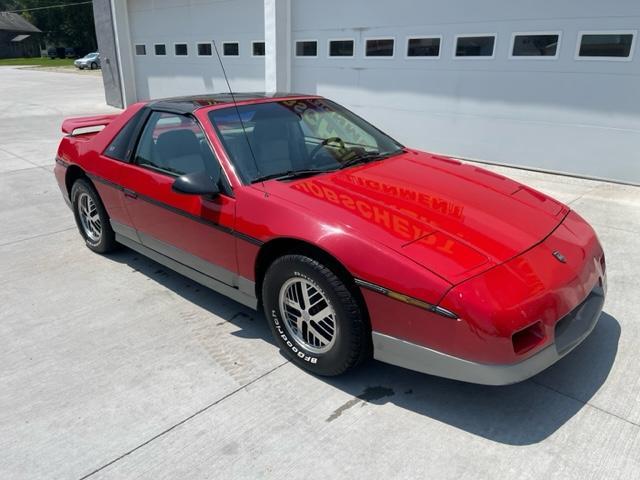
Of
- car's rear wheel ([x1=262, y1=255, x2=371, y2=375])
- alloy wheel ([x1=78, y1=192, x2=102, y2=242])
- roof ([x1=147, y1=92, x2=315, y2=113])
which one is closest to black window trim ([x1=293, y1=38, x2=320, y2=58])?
roof ([x1=147, y1=92, x2=315, y2=113])

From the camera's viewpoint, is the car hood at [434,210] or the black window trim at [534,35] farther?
the black window trim at [534,35]

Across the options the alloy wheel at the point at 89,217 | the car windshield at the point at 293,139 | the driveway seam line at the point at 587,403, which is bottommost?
the driveway seam line at the point at 587,403

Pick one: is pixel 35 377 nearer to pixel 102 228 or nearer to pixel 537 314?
pixel 102 228

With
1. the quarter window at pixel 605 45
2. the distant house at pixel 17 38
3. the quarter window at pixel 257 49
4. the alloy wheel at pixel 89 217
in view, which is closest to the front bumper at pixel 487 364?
the alloy wheel at pixel 89 217

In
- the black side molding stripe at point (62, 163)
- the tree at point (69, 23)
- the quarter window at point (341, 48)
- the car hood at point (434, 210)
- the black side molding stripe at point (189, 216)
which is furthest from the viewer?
the tree at point (69, 23)

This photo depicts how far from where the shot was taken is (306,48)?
9898mm

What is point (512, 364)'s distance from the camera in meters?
2.21

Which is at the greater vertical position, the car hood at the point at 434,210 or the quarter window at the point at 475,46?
the quarter window at the point at 475,46

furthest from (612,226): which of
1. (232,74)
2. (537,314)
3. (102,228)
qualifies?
(232,74)

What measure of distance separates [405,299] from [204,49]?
12.1 metres

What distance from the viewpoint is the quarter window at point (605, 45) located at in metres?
6.31

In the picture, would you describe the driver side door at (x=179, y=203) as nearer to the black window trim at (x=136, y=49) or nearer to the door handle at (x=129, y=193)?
the door handle at (x=129, y=193)

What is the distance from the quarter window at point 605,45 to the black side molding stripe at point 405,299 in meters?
5.93

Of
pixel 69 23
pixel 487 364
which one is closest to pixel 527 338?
pixel 487 364
